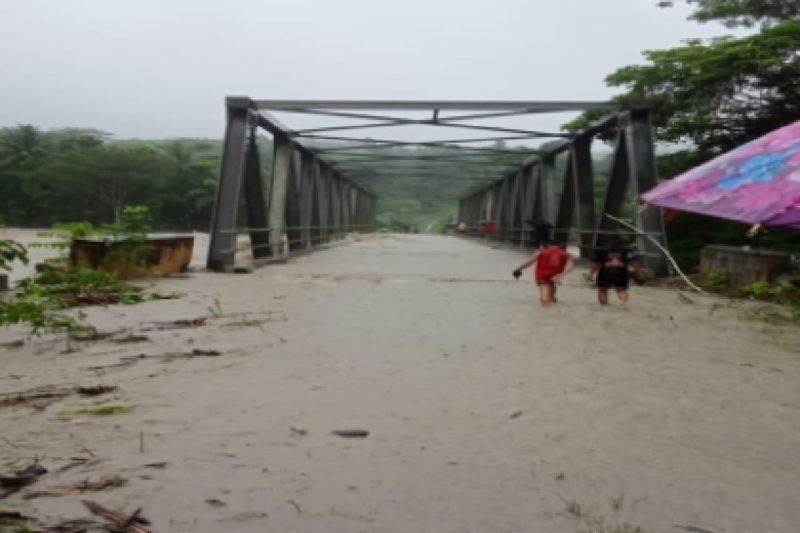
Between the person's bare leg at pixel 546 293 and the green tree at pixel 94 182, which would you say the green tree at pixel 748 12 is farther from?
the green tree at pixel 94 182

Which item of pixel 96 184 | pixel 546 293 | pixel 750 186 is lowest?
pixel 546 293

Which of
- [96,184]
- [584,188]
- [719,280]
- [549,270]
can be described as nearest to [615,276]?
[549,270]

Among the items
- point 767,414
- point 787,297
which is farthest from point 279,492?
point 787,297

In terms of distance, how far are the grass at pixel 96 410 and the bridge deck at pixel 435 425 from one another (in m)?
0.06

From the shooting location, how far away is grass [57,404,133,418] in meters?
3.44

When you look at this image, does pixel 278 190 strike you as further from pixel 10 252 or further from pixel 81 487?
pixel 81 487

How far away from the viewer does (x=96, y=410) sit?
348cm

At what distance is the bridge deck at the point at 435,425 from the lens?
249cm

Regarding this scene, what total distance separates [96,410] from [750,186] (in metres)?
3.00

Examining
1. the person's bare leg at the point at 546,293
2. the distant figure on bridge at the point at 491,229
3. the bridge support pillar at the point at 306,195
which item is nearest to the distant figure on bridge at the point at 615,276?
the person's bare leg at the point at 546,293

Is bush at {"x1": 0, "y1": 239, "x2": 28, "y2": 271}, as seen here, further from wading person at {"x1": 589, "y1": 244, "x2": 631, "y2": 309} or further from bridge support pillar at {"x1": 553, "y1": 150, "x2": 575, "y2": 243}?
bridge support pillar at {"x1": 553, "y1": 150, "x2": 575, "y2": 243}

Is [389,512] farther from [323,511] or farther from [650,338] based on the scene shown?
[650,338]

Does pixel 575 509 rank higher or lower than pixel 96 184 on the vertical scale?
lower

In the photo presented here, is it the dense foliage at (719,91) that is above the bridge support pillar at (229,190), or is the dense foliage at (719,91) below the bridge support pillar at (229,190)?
above
